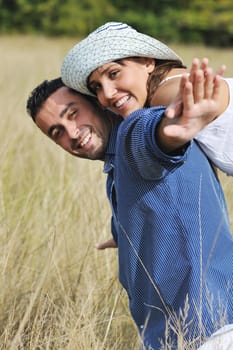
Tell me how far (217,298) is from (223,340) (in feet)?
0.33

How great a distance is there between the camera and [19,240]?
325 cm

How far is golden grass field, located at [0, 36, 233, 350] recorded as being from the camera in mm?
2656

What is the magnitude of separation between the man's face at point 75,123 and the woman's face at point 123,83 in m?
0.09

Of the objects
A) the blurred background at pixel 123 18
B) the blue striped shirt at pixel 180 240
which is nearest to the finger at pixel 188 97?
the blue striped shirt at pixel 180 240

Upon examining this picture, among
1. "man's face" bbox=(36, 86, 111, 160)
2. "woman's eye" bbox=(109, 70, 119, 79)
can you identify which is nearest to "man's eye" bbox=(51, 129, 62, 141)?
"man's face" bbox=(36, 86, 111, 160)

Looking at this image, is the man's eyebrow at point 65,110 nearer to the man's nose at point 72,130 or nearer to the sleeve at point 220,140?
the man's nose at point 72,130

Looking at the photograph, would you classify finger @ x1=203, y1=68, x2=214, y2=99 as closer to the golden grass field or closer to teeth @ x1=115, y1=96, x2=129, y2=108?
teeth @ x1=115, y1=96, x2=129, y2=108

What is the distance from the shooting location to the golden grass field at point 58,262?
2656 millimetres

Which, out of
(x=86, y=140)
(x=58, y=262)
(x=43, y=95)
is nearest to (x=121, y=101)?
(x=86, y=140)

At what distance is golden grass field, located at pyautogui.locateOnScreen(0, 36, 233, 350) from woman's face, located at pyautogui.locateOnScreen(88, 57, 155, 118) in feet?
1.69

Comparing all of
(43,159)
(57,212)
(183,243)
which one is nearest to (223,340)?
(183,243)

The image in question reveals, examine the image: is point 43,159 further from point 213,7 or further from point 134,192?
point 213,7

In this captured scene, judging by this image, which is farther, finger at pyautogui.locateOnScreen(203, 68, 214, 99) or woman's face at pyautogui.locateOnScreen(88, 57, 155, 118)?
woman's face at pyautogui.locateOnScreen(88, 57, 155, 118)

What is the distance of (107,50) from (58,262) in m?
1.28
